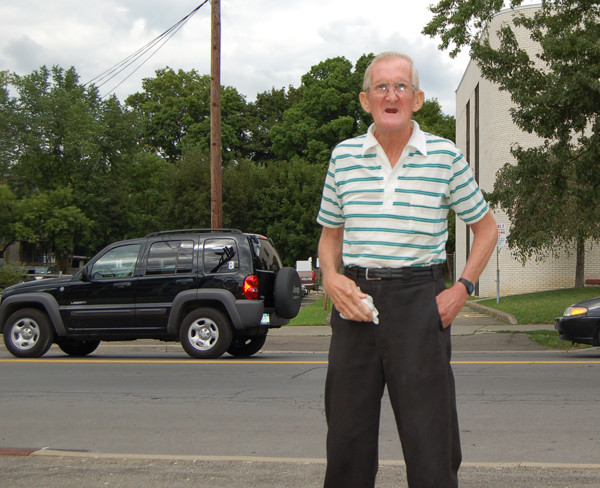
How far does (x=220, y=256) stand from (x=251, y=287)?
0.72 metres

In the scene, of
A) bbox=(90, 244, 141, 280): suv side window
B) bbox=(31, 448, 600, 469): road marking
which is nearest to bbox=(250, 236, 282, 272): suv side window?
bbox=(90, 244, 141, 280): suv side window

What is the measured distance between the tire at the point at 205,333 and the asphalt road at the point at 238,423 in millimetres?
237

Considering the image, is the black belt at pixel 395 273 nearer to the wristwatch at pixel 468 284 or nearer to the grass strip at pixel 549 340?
the wristwatch at pixel 468 284

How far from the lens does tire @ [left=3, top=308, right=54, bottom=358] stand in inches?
443

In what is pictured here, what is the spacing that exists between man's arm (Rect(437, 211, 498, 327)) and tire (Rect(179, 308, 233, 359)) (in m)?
8.04

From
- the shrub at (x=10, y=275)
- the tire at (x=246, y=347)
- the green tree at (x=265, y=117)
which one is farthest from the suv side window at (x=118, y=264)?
the green tree at (x=265, y=117)

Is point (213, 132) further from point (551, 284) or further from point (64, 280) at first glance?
point (551, 284)

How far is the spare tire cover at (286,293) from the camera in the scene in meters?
10.7

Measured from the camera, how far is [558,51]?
40.7ft

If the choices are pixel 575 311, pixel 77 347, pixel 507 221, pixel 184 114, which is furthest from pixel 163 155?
pixel 575 311

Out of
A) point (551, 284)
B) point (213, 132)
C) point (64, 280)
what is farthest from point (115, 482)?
point (551, 284)

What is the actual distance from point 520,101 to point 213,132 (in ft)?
24.2

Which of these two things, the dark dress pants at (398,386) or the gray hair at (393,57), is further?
the gray hair at (393,57)

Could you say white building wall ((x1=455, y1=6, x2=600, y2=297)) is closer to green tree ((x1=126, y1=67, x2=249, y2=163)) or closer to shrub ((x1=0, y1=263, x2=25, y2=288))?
shrub ((x1=0, y1=263, x2=25, y2=288))
